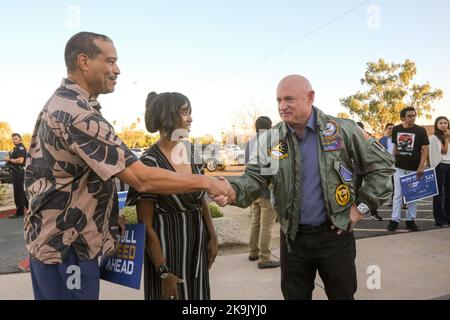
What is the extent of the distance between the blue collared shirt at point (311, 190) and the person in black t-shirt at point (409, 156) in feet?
14.3

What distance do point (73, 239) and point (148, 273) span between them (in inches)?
25.8

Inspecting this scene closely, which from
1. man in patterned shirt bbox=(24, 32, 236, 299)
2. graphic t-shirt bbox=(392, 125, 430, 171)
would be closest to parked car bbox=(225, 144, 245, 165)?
graphic t-shirt bbox=(392, 125, 430, 171)

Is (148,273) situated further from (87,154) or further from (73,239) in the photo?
(87,154)

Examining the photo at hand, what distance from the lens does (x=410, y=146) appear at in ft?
19.9

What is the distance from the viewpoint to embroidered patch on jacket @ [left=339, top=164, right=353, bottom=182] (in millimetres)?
2277

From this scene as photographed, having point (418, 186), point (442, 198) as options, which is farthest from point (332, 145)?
point (442, 198)

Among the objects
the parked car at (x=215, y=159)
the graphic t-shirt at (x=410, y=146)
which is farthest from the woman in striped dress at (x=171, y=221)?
the parked car at (x=215, y=159)

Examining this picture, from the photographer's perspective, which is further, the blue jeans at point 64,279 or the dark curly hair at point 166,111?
the dark curly hair at point 166,111

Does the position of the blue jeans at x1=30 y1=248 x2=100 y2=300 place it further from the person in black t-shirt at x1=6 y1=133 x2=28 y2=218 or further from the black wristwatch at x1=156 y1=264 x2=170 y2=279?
the person in black t-shirt at x1=6 y1=133 x2=28 y2=218

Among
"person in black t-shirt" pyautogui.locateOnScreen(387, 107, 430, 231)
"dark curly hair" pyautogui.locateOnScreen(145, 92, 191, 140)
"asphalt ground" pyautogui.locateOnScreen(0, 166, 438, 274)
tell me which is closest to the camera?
"dark curly hair" pyautogui.locateOnScreen(145, 92, 191, 140)

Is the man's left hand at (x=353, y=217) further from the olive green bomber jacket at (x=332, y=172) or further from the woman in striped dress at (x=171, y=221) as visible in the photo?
the woman in striped dress at (x=171, y=221)

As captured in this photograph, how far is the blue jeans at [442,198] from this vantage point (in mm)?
6395

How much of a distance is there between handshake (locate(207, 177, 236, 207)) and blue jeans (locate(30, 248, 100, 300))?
2.44 feet
